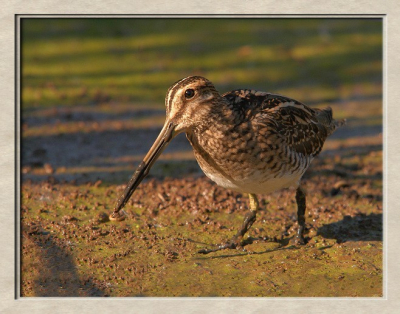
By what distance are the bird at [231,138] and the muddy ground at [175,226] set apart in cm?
78

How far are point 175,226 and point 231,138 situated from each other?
1.75 meters

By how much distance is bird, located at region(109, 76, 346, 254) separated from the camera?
6586 mm

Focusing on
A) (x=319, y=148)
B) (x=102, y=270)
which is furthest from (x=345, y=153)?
(x=102, y=270)

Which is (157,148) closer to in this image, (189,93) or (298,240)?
(189,93)

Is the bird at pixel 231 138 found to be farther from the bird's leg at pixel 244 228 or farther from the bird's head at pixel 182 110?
the bird's leg at pixel 244 228

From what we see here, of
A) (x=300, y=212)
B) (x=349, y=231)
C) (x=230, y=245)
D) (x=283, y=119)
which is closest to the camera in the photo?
(x=283, y=119)

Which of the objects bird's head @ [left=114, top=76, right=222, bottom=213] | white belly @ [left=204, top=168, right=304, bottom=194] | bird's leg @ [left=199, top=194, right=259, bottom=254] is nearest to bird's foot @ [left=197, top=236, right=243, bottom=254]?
A: bird's leg @ [left=199, top=194, right=259, bottom=254]

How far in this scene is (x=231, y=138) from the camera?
6707 mm

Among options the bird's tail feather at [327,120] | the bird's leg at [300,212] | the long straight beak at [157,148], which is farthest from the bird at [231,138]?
the bird's tail feather at [327,120]

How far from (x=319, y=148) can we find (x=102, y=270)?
9.72ft

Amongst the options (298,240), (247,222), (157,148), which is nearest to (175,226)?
(247,222)

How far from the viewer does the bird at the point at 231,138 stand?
6586 mm

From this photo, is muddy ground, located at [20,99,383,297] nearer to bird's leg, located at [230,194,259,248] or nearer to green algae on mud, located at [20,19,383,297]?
green algae on mud, located at [20,19,383,297]

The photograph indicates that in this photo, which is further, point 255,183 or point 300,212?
point 300,212
